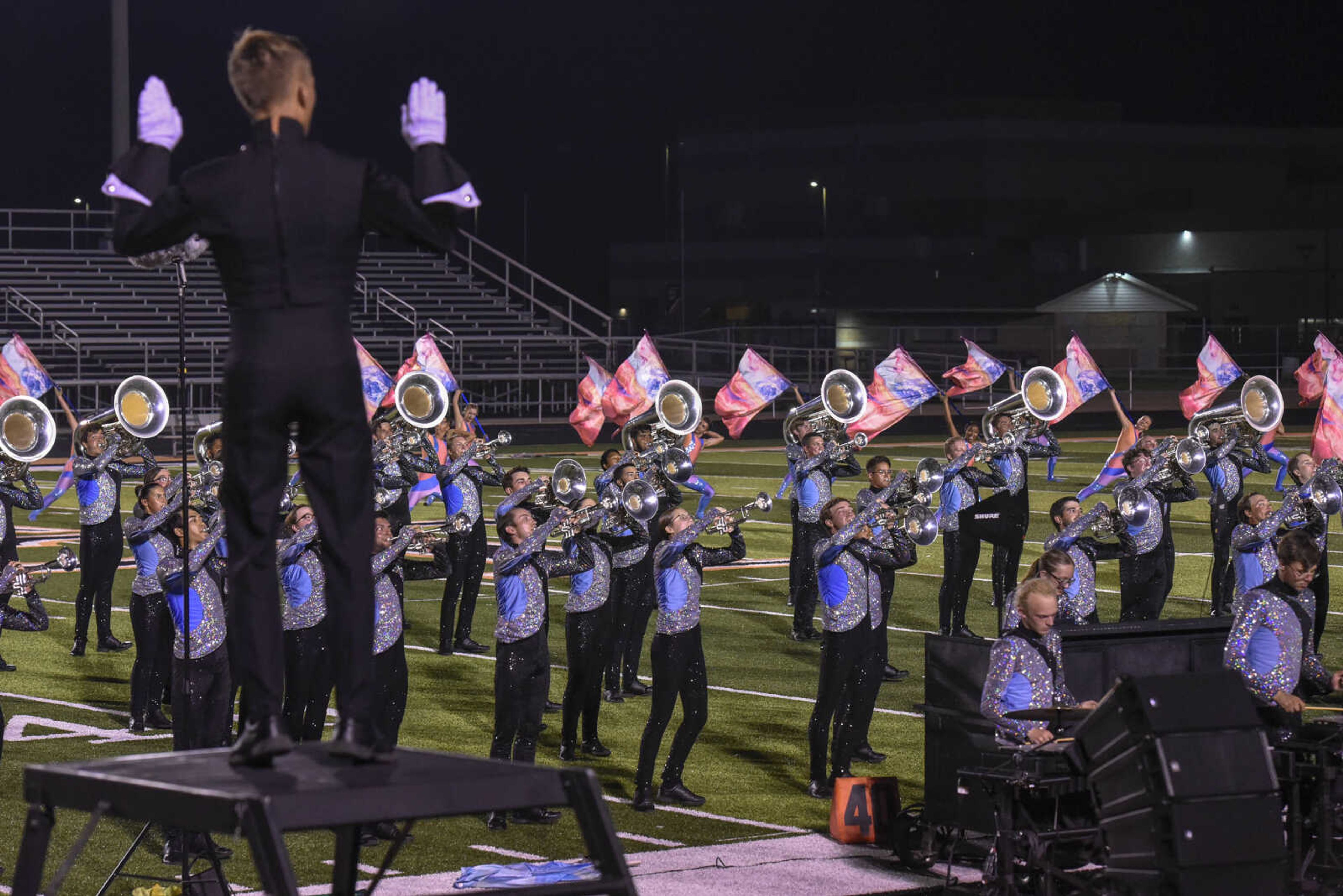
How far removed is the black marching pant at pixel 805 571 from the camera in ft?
45.7

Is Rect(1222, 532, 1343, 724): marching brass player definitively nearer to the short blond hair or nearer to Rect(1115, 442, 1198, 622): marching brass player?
the short blond hair

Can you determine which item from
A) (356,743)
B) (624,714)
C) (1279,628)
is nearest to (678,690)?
(624,714)

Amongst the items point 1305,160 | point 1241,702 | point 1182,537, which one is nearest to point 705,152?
point 1305,160

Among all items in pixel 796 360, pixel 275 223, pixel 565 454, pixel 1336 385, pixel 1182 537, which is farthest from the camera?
pixel 796 360

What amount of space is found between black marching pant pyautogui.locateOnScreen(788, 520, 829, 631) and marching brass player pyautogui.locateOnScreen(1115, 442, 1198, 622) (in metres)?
2.20

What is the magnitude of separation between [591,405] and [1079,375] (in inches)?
189

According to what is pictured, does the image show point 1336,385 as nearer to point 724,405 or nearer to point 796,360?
point 724,405

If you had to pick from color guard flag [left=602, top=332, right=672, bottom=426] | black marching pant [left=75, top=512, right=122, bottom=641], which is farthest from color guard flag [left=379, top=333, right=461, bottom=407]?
black marching pant [left=75, top=512, right=122, bottom=641]

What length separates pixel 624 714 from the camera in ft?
37.7

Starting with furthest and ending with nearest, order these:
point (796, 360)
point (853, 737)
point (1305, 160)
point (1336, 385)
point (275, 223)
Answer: point (1305, 160) < point (796, 360) < point (1336, 385) < point (853, 737) < point (275, 223)

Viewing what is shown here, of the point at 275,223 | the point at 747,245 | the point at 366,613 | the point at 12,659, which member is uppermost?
the point at 747,245

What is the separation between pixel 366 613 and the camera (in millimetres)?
3824

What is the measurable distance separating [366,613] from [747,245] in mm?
58211

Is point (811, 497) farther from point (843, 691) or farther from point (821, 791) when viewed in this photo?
point (821, 791)
